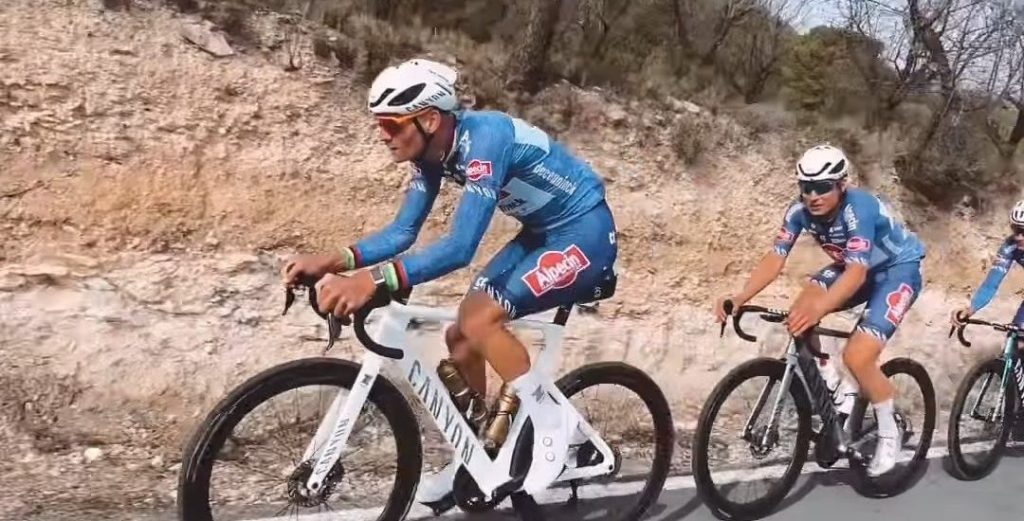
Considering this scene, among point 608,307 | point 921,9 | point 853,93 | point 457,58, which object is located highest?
point 921,9

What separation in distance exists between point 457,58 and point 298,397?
22.0 ft

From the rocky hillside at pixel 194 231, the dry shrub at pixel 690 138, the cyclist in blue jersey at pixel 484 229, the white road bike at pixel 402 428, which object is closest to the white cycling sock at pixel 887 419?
the rocky hillside at pixel 194 231

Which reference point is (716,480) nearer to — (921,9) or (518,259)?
(518,259)

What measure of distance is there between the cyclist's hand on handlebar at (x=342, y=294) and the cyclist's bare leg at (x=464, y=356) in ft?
2.48

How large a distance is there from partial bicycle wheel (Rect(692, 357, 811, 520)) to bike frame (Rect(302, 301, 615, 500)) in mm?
674

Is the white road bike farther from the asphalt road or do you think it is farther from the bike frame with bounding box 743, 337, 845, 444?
the bike frame with bounding box 743, 337, 845, 444

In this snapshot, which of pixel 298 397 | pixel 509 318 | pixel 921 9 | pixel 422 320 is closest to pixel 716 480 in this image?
pixel 509 318

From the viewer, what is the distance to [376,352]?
358cm

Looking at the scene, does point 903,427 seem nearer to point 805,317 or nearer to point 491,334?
point 805,317

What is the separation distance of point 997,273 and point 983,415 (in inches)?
39.8

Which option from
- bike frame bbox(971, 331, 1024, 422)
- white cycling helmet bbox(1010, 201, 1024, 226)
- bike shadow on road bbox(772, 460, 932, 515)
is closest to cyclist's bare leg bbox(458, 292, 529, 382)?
bike shadow on road bbox(772, 460, 932, 515)

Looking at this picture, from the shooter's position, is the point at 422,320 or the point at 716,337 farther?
the point at 716,337

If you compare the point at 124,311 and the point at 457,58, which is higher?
the point at 457,58

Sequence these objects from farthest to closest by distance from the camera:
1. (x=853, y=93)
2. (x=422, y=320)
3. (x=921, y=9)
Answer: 1. (x=853, y=93)
2. (x=921, y=9)
3. (x=422, y=320)
